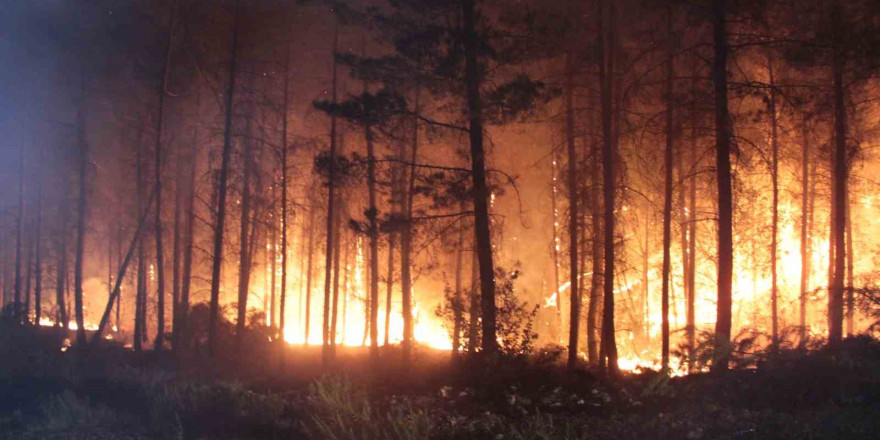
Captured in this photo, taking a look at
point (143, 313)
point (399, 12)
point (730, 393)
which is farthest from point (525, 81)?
point (143, 313)

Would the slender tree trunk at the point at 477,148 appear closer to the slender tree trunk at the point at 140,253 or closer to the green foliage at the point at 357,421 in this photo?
the green foliage at the point at 357,421

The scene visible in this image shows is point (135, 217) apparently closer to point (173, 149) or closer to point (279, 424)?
point (173, 149)

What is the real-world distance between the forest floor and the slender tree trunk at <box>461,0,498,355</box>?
225 centimetres

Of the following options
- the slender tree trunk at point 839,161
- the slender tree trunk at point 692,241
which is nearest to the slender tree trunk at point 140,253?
the slender tree trunk at point 692,241

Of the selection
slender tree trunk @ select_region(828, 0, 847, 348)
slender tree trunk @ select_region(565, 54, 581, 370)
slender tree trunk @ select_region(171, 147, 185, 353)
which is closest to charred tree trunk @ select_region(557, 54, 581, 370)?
slender tree trunk @ select_region(565, 54, 581, 370)

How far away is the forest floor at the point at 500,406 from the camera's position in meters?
8.55

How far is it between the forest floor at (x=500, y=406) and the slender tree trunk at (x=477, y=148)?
2.25m

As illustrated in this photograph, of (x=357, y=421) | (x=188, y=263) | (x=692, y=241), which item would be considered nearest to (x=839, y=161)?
(x=692, y=241)

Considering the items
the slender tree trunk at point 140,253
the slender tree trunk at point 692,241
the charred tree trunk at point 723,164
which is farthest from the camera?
the slender tree trunk at point 140,253

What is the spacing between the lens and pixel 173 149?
25.3m

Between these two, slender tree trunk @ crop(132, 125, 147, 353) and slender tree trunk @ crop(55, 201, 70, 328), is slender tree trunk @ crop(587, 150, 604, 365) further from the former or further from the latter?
slender tree trunk @ crop(55, 201, 70, 328)

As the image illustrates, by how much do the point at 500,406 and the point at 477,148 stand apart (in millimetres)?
5994

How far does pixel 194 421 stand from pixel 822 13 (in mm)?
16455

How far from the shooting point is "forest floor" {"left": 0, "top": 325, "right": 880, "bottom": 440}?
8547mm
